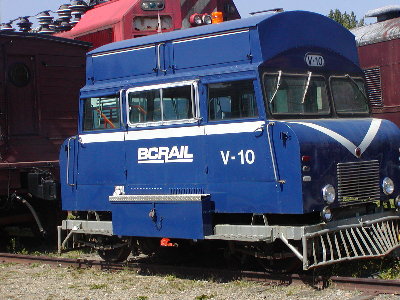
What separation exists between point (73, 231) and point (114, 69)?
7.43 ft

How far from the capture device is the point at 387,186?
9.05 m

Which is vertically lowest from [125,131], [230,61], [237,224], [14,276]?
[14,276]

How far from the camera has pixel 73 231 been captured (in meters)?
10.4

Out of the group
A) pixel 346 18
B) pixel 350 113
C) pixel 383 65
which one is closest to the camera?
pixel 350 113

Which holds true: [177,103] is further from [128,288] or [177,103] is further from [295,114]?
[128,288]

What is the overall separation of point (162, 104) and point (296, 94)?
65.5 inches

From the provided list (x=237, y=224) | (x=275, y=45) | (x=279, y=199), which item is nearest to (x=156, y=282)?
(x=237, y=224)

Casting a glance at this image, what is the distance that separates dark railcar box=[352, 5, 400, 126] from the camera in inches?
556

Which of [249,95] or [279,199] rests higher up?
[249,95]

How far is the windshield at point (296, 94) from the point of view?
8.48 meters

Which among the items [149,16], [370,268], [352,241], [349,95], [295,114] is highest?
[149,16]

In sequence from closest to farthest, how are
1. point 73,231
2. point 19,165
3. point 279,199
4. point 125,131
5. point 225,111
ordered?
point 279,199 < point 225,111 < point 125,131 < point 73,231 < point 19,165

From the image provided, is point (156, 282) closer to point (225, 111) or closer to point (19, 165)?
point (225, 111)

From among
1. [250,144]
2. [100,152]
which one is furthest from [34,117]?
[250,144]
